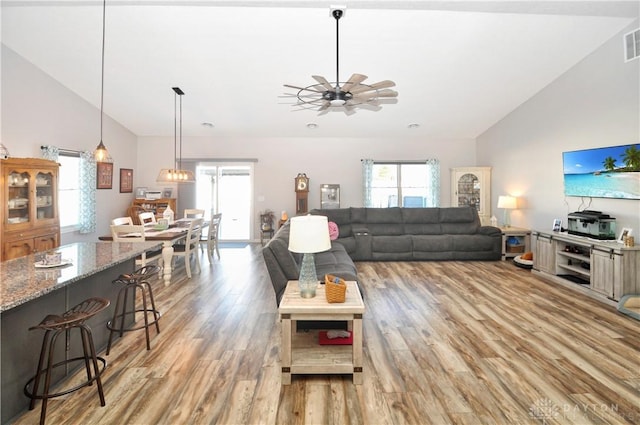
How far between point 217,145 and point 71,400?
651 centimetres

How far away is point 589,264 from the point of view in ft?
14.1

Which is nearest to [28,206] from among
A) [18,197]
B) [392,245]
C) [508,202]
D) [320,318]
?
[18,197]

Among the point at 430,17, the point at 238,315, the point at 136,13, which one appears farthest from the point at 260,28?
the point at 238,315

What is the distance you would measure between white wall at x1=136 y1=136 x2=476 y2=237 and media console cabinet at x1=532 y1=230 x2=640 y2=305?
3.24 meters

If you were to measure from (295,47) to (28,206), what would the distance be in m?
4.11

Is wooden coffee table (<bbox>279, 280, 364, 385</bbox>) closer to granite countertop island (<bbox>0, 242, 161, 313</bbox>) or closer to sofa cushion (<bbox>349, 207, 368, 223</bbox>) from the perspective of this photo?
granite countertop island (<bbox>0, 242, 161, 313</bbox>)

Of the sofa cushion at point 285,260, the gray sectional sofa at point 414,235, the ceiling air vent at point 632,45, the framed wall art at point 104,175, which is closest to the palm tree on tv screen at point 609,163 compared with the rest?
the ceiling air vent at point 632,45

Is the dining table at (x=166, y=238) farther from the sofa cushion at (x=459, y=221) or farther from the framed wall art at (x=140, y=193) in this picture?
the sofa cushion at (x=459, y=221)

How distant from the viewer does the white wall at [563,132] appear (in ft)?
13.4

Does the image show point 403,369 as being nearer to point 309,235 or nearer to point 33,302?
point 309,235

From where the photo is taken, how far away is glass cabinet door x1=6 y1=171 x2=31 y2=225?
13.4 ft

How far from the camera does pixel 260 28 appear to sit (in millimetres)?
3996

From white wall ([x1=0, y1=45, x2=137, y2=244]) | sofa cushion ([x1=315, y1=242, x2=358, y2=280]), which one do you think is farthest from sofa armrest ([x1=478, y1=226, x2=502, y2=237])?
white wall ([x1=0, y1=45, x2=137, y2=244])

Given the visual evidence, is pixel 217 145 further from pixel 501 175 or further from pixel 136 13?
pixel 501 175
